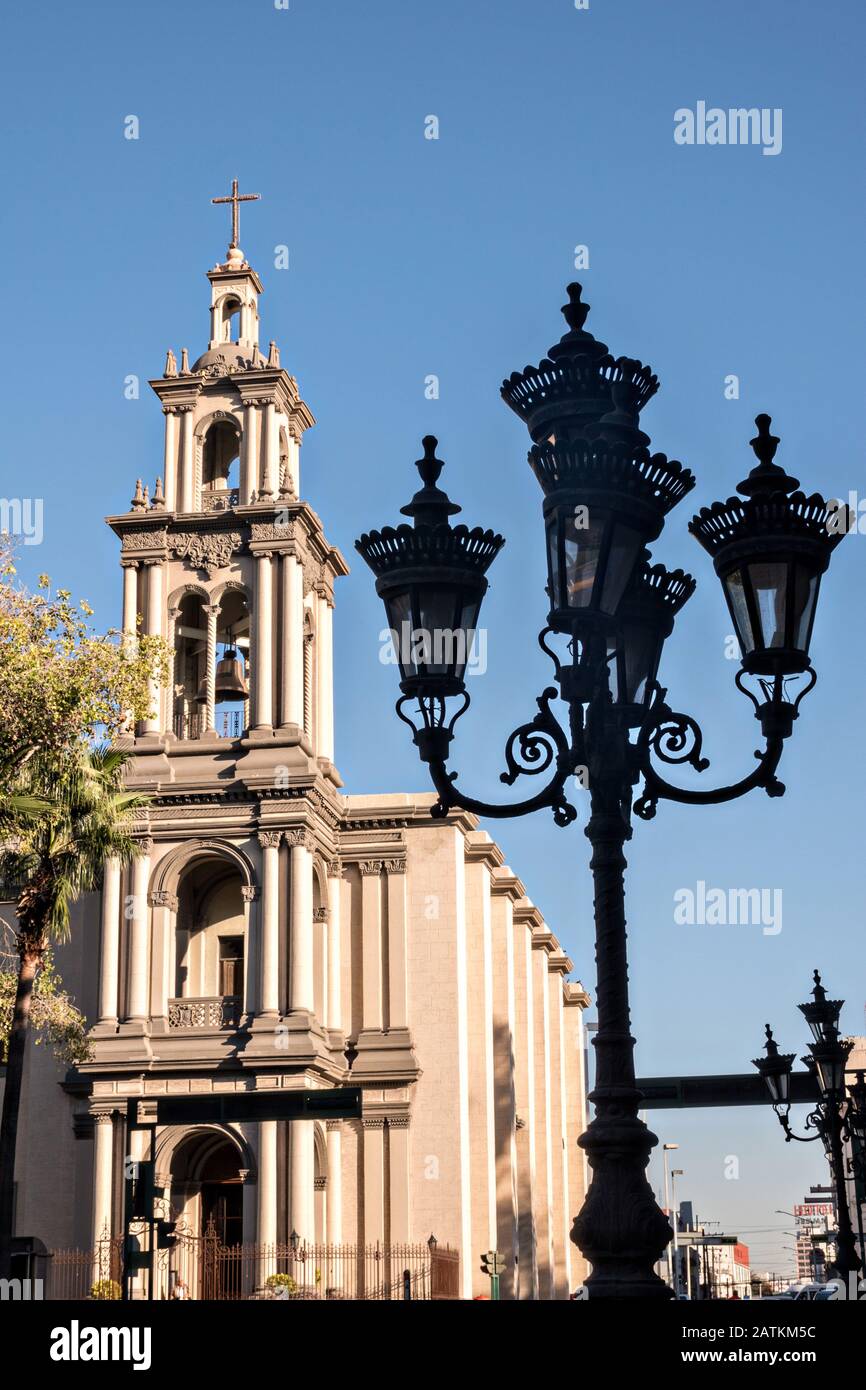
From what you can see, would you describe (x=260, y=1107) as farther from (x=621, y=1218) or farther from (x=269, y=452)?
(x=621, y=1218)

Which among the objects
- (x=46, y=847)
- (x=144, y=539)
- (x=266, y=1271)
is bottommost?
(x=266, y=1271)

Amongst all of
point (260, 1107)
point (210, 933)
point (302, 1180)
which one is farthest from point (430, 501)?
point (210, 933)

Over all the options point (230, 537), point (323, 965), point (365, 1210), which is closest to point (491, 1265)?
point (365, 1210)

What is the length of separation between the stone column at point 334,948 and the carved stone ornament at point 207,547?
335 inches

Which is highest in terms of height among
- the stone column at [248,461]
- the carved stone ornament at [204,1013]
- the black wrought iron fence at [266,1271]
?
the stone column at [248,461]

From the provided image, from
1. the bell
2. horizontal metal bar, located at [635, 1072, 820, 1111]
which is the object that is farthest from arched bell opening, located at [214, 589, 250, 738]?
horizontal metal bar, located at [635, 1072, 820, 1111]

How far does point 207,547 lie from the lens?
45188mm

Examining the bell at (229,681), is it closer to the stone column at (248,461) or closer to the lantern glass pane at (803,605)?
the stone column at (248,461)

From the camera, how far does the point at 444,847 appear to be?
153ft

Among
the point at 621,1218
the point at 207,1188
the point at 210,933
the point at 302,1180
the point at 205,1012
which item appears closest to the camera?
the point at 621,1218

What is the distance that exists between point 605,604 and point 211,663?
3532 centimetres

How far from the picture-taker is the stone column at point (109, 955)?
1674 inches

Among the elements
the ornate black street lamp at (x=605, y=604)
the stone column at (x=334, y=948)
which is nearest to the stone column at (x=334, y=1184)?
the stone column at (x=334, y=948)
